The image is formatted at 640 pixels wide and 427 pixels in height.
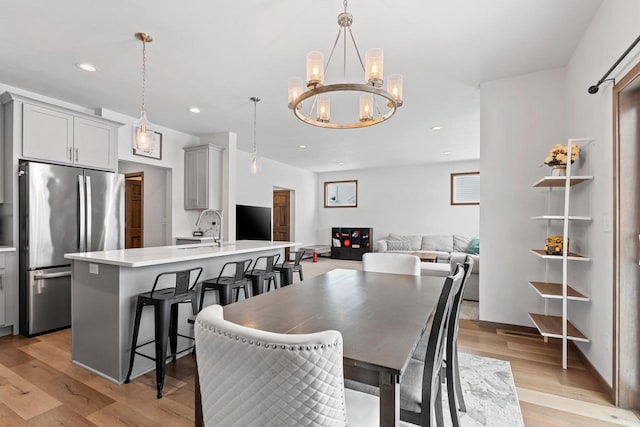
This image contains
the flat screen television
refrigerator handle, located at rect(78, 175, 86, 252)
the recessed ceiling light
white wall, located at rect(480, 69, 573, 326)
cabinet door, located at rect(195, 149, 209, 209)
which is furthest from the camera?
the flat screen television

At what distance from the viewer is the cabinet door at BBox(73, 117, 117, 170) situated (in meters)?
3.66

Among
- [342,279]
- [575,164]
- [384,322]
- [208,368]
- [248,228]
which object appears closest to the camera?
[208,368]

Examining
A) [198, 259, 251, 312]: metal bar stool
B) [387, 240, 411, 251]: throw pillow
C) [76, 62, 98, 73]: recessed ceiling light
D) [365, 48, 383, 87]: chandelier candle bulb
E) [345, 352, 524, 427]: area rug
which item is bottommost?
[345, 352, 524, 427]: area rug

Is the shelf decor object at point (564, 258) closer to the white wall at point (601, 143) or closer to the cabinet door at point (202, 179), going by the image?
the white wall at point (601, 143)

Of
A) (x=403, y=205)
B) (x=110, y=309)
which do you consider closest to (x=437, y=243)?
(x=403, y=205)

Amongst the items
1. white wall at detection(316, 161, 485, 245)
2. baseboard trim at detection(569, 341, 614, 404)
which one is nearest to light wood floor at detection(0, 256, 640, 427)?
baseboard trim at detection(569, 341, 614, 404)

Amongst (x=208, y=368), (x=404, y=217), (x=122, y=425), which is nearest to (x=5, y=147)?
(x=122, y=425)

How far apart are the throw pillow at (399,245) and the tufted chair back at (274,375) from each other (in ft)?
24.0

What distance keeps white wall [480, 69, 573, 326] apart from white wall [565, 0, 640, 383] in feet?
1.50

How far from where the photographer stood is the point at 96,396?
2078 millimetres

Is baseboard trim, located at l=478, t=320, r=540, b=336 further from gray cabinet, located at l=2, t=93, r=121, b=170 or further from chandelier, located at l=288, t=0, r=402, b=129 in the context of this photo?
gray cabinet, located at l=2, t=93, r=121, b=170

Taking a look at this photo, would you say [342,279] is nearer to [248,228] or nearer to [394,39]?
[394,39]

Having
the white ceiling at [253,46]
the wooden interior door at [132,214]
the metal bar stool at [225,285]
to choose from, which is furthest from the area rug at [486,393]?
the wooden interior door at [132,214]

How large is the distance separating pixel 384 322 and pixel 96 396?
6.70 feet
